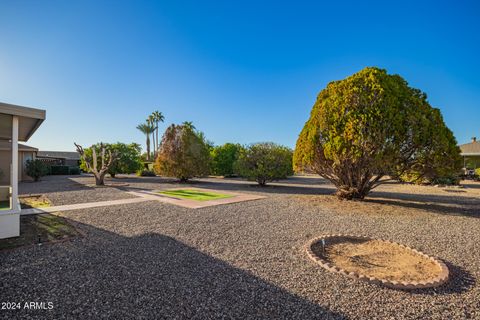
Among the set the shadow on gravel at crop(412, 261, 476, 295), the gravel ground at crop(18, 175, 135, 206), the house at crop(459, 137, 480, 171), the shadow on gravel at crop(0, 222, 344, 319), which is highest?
the house at crop(459, 137, 480, 171)

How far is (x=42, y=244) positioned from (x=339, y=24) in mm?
15158

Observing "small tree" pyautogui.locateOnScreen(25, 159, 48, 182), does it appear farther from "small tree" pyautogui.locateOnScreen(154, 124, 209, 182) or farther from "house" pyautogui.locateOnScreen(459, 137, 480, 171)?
"house" pyautogui.locateOnScreen(459, 137, 480, 171)

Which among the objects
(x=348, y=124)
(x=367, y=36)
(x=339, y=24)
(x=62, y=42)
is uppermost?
(x=339, y=24)

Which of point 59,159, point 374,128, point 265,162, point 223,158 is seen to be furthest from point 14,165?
point 59,159

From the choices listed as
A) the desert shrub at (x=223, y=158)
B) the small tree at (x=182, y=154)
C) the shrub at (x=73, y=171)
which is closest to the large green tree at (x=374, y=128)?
the small tree at (x=182, y=154)

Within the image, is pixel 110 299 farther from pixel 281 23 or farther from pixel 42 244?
pixel 281 23

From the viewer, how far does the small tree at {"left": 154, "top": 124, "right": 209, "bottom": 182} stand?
61.2 ft

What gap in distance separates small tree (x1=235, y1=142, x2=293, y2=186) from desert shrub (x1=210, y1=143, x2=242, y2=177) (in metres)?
9.91

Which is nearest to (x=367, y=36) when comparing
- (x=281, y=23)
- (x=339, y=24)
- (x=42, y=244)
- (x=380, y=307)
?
(x=339, y=24)

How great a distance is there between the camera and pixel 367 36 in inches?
455

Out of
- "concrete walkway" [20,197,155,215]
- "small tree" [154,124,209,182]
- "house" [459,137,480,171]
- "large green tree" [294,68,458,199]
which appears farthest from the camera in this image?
"house" [459,137,480,171]

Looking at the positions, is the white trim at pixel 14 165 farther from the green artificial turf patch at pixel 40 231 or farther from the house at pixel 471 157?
the house at pixel 471 157

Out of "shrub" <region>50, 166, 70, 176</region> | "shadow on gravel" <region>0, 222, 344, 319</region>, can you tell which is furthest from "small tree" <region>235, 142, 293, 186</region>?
"shrub" <region>50, 166, 70, 176</region>

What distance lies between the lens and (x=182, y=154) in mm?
18609
